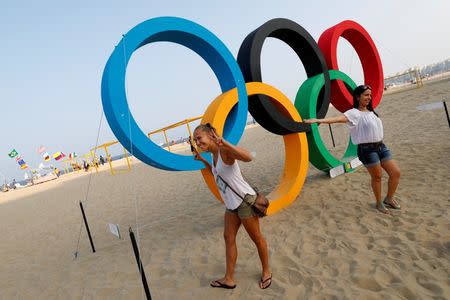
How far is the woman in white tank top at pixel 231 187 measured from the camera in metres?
2.56

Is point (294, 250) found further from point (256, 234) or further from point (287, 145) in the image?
point (287, 145)

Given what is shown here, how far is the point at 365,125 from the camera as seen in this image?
3936 mm

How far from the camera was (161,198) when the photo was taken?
→ 886 cm

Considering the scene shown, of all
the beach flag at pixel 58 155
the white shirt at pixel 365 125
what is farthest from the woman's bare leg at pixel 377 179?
the beach flag at pixel 58 155

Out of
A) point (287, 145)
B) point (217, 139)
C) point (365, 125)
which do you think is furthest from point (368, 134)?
point (217, 139)

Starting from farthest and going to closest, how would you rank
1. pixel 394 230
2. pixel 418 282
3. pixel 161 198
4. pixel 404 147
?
pixel 161 198, pixel 404 147, pixel 394 230, pixel 418 282

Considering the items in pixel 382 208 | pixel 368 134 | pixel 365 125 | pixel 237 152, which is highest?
pixel 237 152

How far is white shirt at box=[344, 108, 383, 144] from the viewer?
3.92 m

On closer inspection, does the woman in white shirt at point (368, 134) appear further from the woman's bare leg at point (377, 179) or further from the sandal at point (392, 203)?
the sandal at point (392, 203)

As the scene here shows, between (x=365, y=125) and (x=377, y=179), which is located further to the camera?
(x=377, y=179)

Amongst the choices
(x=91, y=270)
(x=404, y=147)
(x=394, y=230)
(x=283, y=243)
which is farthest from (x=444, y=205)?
(x=91, y=270)

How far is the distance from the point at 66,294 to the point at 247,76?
171 inches

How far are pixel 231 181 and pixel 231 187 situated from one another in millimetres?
58

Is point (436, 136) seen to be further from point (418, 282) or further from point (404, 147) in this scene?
point (418, 282)
